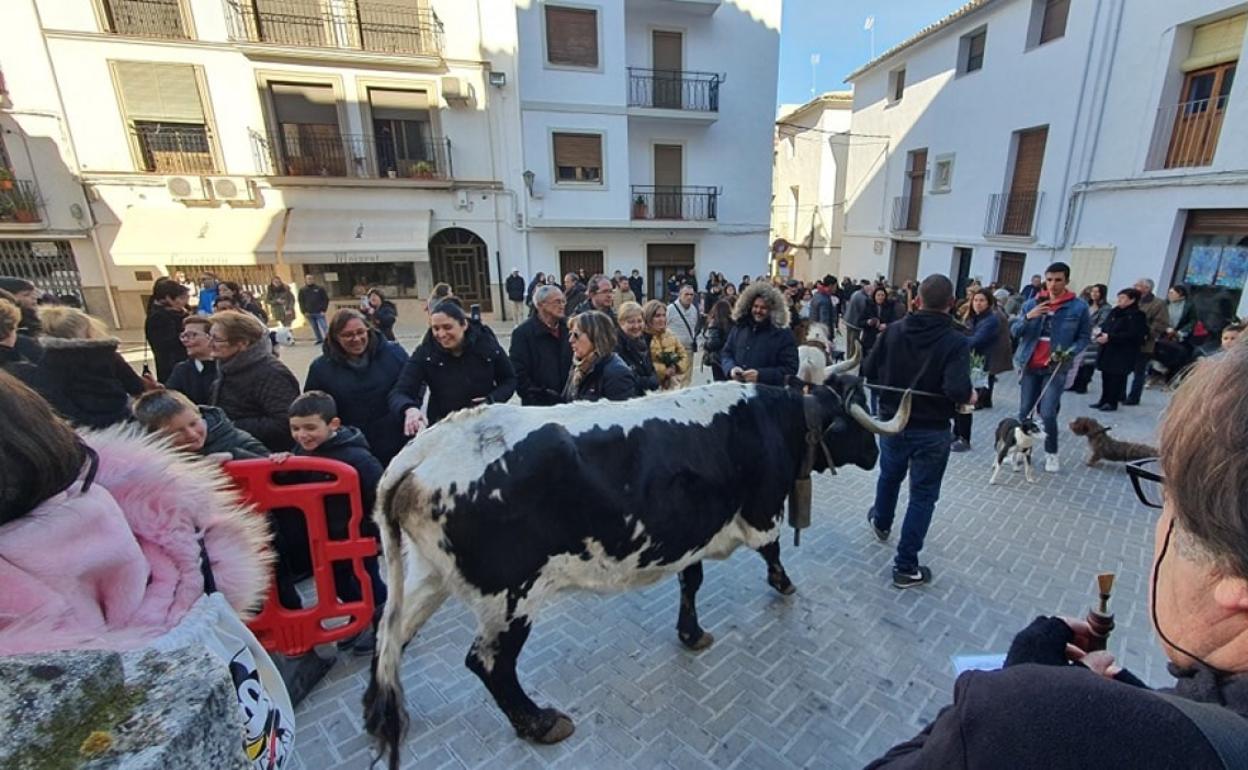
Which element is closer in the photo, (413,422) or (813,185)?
(413,422)

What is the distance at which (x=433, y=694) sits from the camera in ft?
9.45

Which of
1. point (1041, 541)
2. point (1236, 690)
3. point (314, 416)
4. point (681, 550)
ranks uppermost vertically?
point (1236, 690)

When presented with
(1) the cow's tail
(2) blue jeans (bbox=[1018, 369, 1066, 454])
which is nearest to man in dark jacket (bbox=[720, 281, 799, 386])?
(1) the cow's tail

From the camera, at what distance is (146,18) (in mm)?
13016

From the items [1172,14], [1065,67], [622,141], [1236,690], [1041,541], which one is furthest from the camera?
[622,141]

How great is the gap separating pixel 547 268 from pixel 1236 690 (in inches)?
653

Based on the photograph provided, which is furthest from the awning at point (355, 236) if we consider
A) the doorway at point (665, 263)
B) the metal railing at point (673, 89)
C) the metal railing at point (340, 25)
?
the metal railing at point (673, 89)

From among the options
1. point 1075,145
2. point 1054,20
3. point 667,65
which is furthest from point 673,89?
point 1075,145

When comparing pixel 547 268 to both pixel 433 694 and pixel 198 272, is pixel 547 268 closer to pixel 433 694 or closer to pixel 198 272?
pixel 198 272

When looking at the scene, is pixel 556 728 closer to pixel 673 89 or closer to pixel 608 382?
pixel 608 382

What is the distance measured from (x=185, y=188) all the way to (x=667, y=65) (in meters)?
13.9

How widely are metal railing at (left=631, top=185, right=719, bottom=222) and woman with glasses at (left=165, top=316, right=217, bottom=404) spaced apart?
1428 cm

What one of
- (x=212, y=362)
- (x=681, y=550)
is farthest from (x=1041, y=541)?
(x=212, y=362)

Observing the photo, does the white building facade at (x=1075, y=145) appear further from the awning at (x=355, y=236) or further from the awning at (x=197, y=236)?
the awning at (x=197, y=236)
